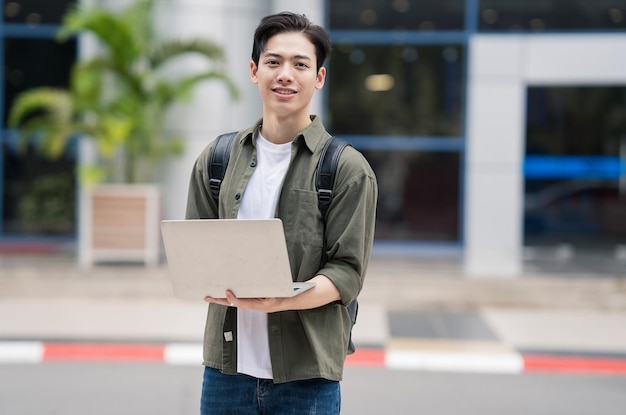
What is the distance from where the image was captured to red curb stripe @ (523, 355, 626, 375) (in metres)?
7.71

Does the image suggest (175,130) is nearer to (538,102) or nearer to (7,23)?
(7,23)

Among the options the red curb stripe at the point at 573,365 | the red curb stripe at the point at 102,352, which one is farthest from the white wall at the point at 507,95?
the red curb stripe at the point at 102,352

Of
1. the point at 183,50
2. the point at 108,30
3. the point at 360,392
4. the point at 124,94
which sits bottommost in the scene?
the point at 360,392

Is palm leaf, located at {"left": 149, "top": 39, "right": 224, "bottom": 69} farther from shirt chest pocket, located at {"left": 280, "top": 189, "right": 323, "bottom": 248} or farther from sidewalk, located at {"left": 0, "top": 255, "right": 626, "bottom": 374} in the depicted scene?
shirt chest pocket, located at {"left": 280, "top": 189, "right": 323, "bottom": 248}

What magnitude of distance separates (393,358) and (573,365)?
149cm

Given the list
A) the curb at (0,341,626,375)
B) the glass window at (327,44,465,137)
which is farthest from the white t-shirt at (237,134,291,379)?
the glass window at (327,44,465,137)

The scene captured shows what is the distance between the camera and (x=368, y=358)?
25.9 feet

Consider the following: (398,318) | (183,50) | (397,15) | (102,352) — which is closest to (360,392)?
(102,352)

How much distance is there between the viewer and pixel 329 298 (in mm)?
2566

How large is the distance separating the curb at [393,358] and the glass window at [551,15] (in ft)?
23.4

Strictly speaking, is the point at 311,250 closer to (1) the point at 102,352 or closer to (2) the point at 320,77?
(2) the point at 320,77

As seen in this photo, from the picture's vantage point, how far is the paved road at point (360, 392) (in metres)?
6.46

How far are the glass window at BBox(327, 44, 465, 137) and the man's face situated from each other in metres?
11.9

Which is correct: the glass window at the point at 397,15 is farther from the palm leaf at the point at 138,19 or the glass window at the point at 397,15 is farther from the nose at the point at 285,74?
the nose at the point at 285,74
